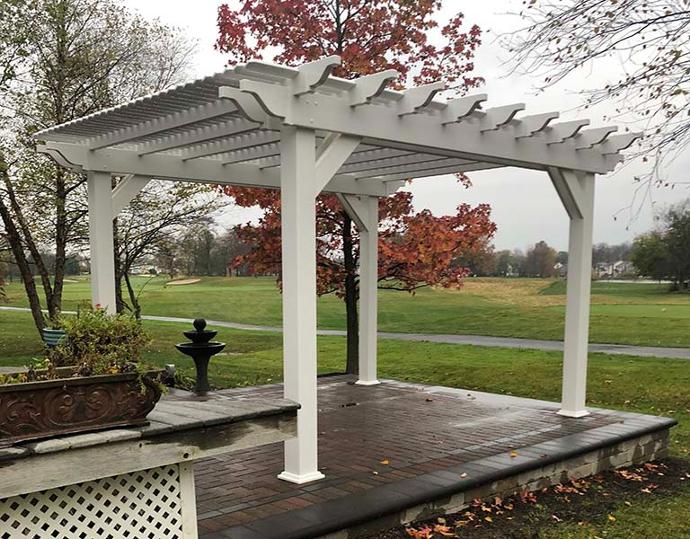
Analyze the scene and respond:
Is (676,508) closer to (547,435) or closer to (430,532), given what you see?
(547,435)

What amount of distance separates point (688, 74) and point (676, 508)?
14.6 ft

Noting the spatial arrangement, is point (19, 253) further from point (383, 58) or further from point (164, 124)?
point (164, 124)

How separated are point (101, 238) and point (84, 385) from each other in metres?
3.33

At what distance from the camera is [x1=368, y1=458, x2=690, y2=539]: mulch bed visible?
4.04 meters

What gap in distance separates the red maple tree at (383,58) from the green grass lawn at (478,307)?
8.32 meters

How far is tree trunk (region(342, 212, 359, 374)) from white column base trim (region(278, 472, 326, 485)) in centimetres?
481

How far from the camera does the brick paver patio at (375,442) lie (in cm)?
401

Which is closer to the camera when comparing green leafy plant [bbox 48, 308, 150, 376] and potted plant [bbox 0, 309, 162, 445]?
potted plant [bbox 0, 309, 162, 445]

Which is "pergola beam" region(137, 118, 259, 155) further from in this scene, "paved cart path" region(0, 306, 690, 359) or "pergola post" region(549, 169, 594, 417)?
"paved cart path" region(0, 306, 690, 359)

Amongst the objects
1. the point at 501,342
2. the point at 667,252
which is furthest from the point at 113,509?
the point at 667,252

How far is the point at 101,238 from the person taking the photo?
18.9ft

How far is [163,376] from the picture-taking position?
2.96 m

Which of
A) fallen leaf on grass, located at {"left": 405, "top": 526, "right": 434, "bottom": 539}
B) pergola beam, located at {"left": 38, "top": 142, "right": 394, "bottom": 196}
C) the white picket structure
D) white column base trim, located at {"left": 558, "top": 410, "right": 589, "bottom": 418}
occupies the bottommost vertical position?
fallen leaf on grass, located at {"left": 405, "top": 526, "right": 434, "bottom": 539}

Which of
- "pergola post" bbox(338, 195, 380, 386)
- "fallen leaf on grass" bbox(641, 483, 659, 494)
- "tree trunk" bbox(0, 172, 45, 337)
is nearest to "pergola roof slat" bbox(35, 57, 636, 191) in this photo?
"pergola post" bbox(338, 195, 380, 386)
